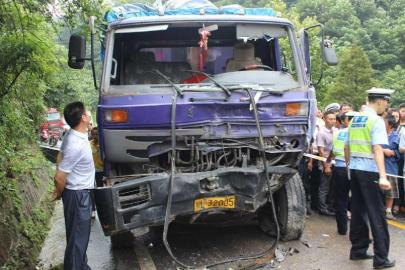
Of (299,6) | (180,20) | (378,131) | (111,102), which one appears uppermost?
(299,6)

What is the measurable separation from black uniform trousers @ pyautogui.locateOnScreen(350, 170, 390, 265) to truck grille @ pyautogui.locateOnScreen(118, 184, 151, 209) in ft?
6.65

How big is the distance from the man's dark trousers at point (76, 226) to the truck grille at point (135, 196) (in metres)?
0.34

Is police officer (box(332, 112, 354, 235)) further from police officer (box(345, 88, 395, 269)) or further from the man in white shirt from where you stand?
the man in white shirt

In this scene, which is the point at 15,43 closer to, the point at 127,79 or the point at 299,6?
the point at 127,79

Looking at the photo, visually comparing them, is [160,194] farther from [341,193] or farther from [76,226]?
[341,193]

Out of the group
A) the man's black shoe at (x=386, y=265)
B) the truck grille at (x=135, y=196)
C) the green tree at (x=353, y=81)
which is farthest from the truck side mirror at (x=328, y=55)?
the green tree at (x=353, y=81)

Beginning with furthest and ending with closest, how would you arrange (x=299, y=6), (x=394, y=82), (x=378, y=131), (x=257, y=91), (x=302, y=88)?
1. (x=299, y=6)
2. (x=394, y=82)
3. (x=302, y=88)
4. (x=257, y=91)
5. (x=378, y=131)

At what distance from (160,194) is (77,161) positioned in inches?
31.2

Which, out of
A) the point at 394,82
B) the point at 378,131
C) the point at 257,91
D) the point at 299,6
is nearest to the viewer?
the point at 378,131

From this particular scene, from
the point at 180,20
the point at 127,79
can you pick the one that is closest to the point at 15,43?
the point at 127,79

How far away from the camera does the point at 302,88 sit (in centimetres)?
491

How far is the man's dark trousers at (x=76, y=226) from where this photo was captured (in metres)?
4.11

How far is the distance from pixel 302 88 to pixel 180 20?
1.49 m

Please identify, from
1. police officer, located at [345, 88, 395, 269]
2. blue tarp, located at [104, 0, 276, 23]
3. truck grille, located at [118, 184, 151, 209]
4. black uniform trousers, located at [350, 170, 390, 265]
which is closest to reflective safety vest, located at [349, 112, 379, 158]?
police officer, located at [345, 88, 395, 269]
